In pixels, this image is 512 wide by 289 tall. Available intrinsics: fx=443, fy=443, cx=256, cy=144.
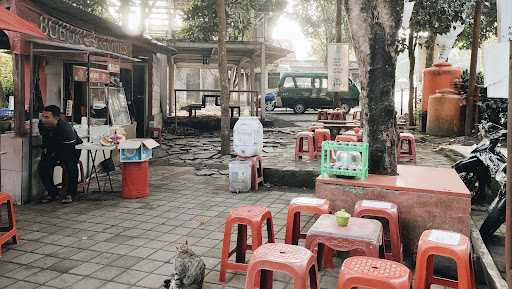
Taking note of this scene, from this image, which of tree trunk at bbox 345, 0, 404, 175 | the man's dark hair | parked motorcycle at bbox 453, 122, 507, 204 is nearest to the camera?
tree trunk at bbox 345, 0, 404, 175

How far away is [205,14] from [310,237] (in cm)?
1669

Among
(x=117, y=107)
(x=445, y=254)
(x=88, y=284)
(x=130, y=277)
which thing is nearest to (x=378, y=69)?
(x=445, y=254)

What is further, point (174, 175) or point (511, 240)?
point (174, 175)

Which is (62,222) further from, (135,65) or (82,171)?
(135,65)

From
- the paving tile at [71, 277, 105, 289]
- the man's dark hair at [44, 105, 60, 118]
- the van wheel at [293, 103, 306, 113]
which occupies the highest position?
the van wheel at [293, 103, 306, 113]

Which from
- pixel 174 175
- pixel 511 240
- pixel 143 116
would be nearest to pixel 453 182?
pixel 511 240

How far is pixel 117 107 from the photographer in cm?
1180

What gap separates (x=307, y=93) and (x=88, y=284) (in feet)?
81.6

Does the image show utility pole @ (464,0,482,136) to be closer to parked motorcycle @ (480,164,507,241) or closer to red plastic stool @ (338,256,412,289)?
parked motorcycle @ (480,164,507,241)

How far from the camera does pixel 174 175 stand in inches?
392

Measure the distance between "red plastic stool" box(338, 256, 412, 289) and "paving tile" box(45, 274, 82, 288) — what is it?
278 cm

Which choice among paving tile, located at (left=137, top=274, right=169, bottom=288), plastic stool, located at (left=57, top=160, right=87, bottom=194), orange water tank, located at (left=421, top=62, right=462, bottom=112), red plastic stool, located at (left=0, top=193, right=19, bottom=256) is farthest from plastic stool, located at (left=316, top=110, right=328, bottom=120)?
paving tile, located at (left=137, top=274, right=169, bottom=288)

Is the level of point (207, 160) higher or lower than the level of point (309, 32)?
lower

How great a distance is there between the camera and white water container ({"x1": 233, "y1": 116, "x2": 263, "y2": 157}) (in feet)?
27.6
